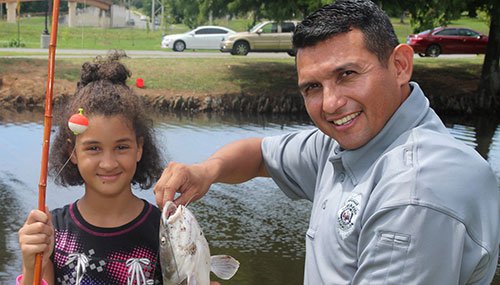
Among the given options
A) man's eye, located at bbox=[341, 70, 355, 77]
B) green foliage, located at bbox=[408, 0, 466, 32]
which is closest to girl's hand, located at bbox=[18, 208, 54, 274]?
man's eye, located at bbox=[341, 70, 355, 77]

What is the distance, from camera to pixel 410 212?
1.95 metres

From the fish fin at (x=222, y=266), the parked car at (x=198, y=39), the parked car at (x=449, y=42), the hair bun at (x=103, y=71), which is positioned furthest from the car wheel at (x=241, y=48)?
the fish fin at (x=222, y=266)

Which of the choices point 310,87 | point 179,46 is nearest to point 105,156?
point 310,87

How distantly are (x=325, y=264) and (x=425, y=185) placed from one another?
1.68 ft

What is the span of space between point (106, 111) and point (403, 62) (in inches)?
50.7

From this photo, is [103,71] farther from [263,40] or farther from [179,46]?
[179,46]

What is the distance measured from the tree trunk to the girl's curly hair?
1687cm

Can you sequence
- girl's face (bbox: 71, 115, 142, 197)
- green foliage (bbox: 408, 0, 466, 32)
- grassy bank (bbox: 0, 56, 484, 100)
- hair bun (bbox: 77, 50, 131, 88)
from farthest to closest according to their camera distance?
grassy bank (bbox: 0, 56, 484, 100) → green foliage (bbox: 408, 0, 466, 32) → hair bun (bbox: 77, 50, 131, 88) → girl's face (bbox: 71, 115, 142, 197)

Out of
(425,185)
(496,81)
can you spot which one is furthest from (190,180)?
(496,81)

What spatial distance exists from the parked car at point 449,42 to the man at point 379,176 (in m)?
27.1

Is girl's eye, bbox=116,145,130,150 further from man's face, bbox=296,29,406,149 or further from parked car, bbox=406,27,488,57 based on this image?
parked car, bbox=406,27,488,57

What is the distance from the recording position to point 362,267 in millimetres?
2076

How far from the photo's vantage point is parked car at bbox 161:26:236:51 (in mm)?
32781

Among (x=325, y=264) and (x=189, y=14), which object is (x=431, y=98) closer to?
(x=189, y=14)
